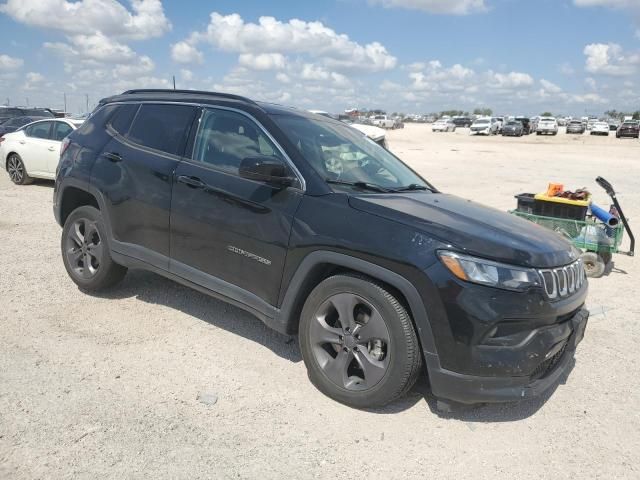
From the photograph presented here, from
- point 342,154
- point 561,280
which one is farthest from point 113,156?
point 561,280

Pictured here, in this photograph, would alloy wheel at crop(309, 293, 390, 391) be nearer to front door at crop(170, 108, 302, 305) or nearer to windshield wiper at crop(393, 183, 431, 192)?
front door at crop(170, 108, 302, 305)

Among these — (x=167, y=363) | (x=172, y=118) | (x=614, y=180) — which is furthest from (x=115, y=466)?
(x=614, y=180)

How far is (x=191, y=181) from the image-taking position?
159 inches

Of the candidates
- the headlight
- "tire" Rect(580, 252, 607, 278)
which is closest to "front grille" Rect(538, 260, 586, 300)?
the headlight

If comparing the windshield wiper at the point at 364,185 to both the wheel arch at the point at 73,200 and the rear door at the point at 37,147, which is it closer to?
the wheel arch at the point at 73,200

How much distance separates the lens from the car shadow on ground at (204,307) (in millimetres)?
4250

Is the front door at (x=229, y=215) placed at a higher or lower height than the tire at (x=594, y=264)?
higher

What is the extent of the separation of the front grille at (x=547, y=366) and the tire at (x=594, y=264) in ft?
11.7

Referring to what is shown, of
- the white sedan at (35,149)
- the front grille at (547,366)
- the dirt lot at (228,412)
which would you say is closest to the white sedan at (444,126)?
the white sedan at (35,149)

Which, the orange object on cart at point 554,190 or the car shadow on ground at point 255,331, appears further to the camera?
the orange object on cart at point 554,190

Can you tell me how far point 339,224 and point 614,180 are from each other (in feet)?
55.6

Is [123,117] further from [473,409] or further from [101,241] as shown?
[473,409]

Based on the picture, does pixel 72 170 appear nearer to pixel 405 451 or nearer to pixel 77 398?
pixel 77 398

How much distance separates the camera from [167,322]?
178 inches
